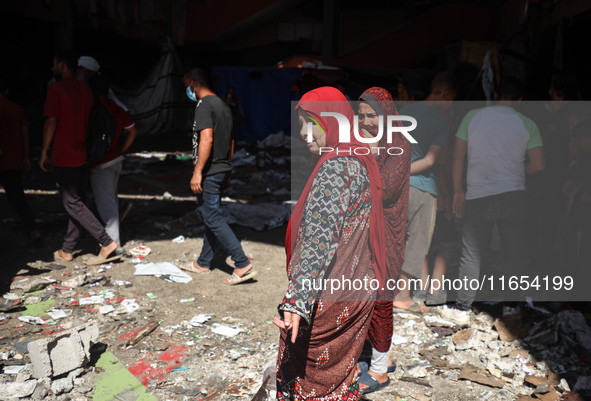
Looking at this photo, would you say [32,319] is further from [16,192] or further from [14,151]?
[14,151]

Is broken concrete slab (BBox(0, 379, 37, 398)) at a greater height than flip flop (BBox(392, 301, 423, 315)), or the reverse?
flip flop (BBox(392, 301, 423, 315))

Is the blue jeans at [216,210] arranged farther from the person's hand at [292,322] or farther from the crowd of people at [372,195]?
the person's hand at [292,322]

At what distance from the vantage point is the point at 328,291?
2.22m

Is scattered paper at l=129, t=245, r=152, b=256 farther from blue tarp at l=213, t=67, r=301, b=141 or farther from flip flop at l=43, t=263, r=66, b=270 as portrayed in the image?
blue tarp at l=213, t=67, r=301, b=141

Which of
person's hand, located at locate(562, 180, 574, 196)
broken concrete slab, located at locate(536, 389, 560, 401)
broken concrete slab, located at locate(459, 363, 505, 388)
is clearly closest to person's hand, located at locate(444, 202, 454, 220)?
person's hand, located at locate(562, 180, 574, 196)

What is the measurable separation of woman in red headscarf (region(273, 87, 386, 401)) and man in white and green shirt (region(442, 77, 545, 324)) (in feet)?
7.12

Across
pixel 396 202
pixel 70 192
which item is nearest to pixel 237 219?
pixel 70 192

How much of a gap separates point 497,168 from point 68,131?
4113 mm

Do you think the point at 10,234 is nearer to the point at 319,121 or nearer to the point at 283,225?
the point at 283,225

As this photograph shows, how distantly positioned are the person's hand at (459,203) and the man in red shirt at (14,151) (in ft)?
15.7

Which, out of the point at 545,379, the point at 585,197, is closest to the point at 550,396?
the point at 545,379

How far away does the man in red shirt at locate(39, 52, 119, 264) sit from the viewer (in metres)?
4.94

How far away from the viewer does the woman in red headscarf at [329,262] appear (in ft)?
6.92

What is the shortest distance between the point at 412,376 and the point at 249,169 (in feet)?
27.7
